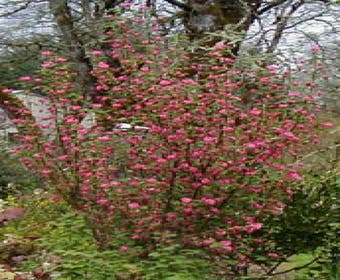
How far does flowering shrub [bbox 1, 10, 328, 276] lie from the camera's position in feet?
13.8

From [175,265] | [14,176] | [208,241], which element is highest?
[208,241]

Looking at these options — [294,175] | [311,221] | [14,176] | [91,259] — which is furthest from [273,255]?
[14,176]

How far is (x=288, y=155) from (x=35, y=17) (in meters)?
4.27

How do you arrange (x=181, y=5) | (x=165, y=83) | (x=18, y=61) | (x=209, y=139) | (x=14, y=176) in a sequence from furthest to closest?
(x=14, y=176)
(x=18, y=61)
(x=181, y=5)
(x=165, y=83)
(x=209, y=139)

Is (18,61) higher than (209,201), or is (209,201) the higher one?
(209,201)

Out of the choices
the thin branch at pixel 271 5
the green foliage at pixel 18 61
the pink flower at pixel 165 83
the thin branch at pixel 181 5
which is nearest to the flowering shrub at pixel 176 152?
the pink flower at pixel 165 83

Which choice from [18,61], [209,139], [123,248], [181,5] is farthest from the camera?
[18,61]

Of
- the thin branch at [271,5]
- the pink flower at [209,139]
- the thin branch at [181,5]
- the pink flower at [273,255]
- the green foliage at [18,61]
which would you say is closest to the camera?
the pink flower at [209,139]

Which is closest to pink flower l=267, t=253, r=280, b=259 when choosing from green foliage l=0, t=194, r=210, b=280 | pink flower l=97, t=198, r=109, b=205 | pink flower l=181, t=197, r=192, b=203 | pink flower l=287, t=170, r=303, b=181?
green foliage l=0, t=194, r=210, b=280

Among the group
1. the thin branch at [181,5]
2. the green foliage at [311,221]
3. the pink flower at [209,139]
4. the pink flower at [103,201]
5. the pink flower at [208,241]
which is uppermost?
the pink flower at [209,139]

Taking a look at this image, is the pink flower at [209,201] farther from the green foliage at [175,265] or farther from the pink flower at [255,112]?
the pink flower at [255,112]

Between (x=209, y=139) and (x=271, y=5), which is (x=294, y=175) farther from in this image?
(x=271, y=5)

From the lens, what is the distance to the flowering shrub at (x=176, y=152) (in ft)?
13.8

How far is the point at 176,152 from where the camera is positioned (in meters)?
4.23
